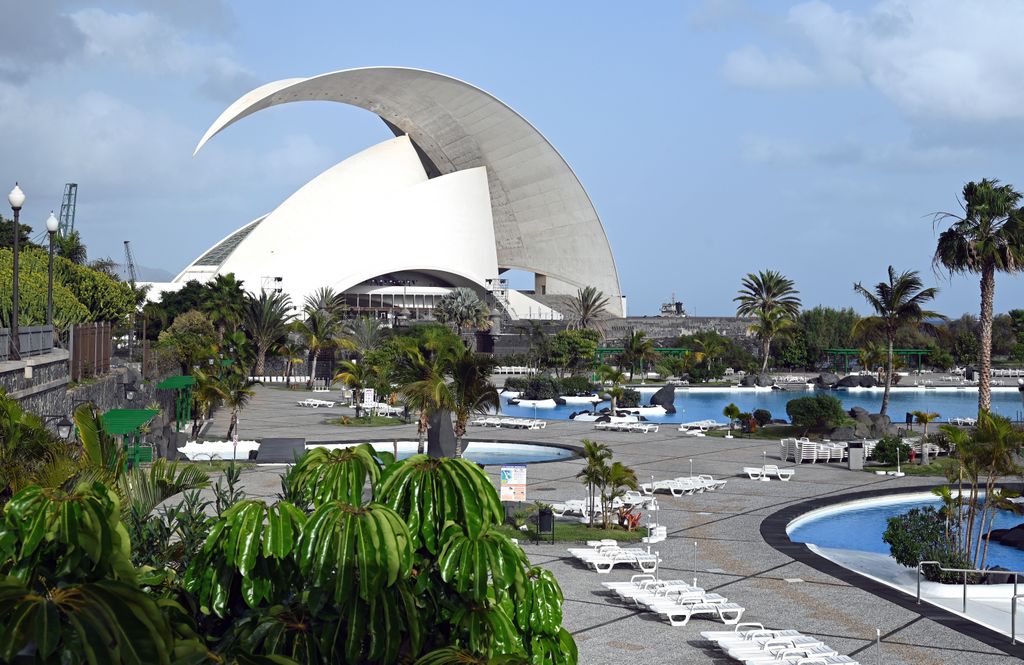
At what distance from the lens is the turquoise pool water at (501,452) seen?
21778mm

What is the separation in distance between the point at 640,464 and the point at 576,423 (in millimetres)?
8107

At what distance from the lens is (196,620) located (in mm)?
4273

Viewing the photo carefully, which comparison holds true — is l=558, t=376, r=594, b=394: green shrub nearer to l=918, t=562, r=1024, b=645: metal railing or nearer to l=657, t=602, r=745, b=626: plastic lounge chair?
l=918, t=562, r=1024, b=645: metal railing

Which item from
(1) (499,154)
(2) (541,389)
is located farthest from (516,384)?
(1) (499,154)

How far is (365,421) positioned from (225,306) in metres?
17.3

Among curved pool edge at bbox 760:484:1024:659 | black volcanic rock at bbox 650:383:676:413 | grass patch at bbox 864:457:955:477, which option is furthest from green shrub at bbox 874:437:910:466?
black volcanic rock at bbox 650:383:676:413

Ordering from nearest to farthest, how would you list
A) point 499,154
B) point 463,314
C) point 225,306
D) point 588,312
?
point 225,306 < point 463,314 < point 588,312 < point 499,154

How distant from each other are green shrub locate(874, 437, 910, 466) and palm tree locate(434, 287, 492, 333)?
2884 cm

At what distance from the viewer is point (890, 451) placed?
1967 centimetres

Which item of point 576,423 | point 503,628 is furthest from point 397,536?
point 576,423

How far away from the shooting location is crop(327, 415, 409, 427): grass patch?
1027 inches

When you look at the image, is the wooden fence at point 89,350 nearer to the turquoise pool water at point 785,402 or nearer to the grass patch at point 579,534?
the grass patch at point 579,534

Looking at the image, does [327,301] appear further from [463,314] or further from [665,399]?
[665,399]

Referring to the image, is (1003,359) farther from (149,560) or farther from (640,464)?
(149,560)
